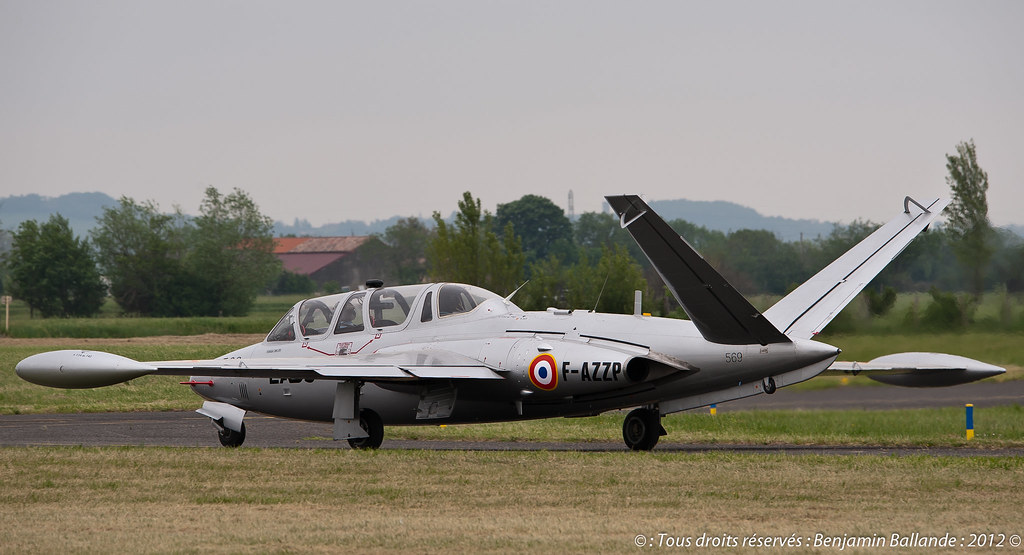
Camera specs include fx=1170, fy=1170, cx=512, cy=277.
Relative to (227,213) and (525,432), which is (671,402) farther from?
(227,213)

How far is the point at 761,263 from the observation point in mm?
42000

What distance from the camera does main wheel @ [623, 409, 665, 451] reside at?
658 inches

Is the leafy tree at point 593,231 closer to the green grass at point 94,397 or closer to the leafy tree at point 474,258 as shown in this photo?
the leafy tree at point 474,258

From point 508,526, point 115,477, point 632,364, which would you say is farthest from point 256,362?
point 508,526

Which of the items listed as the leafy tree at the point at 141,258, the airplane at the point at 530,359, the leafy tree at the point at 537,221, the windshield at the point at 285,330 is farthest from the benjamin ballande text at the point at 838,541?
the leafy tree at the point at 537,221

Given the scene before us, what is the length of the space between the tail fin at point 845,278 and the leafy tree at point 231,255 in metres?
65.8

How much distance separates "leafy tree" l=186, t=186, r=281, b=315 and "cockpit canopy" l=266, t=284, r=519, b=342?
6141 cm

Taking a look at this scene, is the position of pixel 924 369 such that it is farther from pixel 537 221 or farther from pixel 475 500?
pixel 537 221

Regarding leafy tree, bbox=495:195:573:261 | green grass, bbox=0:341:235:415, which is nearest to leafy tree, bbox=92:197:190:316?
green grass, bbox=0:341:235:415

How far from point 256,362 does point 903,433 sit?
36.1 ft

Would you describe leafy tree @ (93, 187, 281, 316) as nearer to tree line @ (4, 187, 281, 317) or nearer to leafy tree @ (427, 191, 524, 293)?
tree line @ (4, 187, 281, 317)

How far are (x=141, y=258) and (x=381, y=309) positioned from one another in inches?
2600

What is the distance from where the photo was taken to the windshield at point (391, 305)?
1820cm

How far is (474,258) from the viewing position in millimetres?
45469
